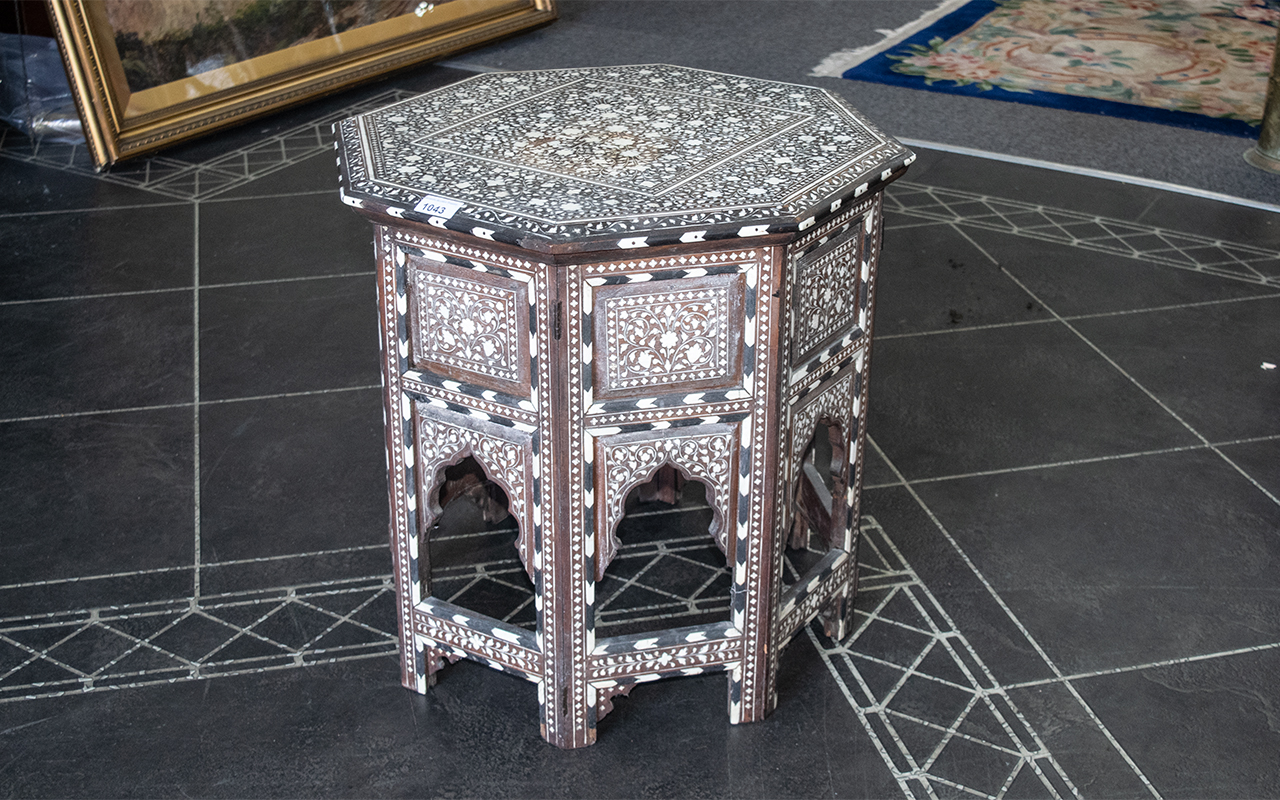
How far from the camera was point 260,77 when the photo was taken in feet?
17.5

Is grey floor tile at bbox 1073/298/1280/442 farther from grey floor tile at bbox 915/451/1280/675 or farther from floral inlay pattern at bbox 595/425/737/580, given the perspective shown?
floral inlay pattern at bbox 595/425/737/580

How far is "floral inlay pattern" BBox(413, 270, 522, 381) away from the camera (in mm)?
1951

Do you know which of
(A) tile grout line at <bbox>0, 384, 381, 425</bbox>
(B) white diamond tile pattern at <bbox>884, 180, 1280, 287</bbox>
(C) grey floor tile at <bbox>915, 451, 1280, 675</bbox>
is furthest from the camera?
(B) white diamond tile pattern at <bbox>884, 180, 1280, 287</bbox>

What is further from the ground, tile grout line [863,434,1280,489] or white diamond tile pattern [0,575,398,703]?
tile grout line [863,434,1280,489]

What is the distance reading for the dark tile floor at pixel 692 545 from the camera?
2.23 m

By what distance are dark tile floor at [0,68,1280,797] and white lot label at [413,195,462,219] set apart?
95 centimetres

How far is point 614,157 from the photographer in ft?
6.86

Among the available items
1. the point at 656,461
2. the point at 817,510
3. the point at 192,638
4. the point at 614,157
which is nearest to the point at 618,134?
the point at 614,157

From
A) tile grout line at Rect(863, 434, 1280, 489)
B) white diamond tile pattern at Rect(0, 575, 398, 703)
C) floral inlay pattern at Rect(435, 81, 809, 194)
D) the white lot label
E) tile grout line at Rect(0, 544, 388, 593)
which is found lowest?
white diamond tile pattern at Rect(0, 575, 398, 703)

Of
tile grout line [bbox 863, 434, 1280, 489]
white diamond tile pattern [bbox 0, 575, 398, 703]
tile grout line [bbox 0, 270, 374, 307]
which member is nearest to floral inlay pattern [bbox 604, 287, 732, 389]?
white diamond tile pattern [bbox 0, 575, 398, 703]

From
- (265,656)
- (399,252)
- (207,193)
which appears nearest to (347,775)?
(265,656)

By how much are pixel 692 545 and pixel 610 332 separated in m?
0.99

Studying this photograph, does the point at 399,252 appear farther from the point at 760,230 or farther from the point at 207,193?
the point at 207,193

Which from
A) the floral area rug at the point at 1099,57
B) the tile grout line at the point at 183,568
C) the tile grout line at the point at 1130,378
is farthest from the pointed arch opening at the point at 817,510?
the floral area rug at the point at 1099,57
